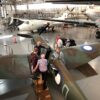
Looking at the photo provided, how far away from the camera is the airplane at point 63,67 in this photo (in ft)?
12.7

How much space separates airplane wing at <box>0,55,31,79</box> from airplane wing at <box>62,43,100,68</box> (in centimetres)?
149

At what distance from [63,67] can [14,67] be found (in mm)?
1501

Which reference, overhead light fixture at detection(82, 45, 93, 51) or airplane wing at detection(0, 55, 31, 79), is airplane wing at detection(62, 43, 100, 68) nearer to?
overhead light fixture at detection(82, 45, 93, 51)

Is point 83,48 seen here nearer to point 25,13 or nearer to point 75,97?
point 75,97

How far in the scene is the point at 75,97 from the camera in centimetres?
359

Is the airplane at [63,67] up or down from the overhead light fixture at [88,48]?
down

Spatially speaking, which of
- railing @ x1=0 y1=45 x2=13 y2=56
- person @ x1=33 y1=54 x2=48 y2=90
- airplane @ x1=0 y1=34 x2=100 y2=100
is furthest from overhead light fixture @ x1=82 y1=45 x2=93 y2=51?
railing @ x1=0 y1=45 x2=13 y2=56

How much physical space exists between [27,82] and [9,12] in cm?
1632

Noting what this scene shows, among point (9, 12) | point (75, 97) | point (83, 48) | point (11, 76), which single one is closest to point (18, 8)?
point (9, 12)

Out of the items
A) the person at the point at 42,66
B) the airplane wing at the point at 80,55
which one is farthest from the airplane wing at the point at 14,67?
the airplane wing at the point at 80,55

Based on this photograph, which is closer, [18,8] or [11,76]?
[11,76]

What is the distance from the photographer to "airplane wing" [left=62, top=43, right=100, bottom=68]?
5.73 meters

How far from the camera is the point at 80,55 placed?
19.7ft

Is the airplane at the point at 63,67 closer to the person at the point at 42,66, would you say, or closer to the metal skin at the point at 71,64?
the metal skin at the point at 71,64
